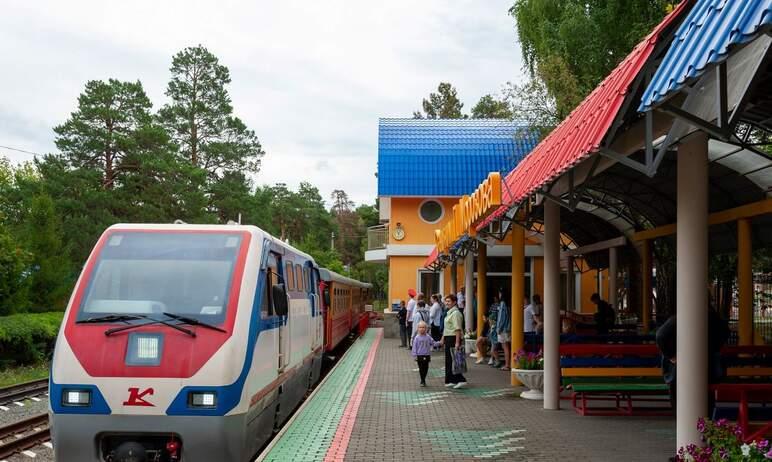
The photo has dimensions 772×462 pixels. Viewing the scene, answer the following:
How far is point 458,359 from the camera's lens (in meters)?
15.4

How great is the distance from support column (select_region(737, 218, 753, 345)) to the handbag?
477 centimetres

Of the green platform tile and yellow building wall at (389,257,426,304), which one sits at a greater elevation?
yellow building wall at (389,257,426,304)

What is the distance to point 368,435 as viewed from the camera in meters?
10.3

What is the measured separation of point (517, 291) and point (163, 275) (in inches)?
321

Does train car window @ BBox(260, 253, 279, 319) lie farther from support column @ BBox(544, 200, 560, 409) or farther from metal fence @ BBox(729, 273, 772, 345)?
metal fence @ BBox(729, 273, 772, 345)

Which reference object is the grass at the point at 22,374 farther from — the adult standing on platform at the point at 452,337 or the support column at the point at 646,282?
the support column at the point at 646,282

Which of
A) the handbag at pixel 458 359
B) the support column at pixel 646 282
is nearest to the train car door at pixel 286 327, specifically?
the handbag at pixel 458 359

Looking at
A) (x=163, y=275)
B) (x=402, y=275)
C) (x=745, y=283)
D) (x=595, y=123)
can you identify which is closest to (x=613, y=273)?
(x=745, y=283)

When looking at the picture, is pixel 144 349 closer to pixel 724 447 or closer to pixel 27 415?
pixel 724 447

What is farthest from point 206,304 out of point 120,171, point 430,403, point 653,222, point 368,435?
point 120,171

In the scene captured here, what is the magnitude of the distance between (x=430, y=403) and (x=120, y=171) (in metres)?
34.3

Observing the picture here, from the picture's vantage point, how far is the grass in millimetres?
20984

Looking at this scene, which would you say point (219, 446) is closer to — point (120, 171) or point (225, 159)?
point (120, 171)

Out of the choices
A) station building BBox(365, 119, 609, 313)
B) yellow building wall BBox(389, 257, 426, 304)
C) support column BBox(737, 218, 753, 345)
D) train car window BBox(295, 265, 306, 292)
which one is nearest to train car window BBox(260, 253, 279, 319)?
train car window BBox(295, 265, 306, 292)
